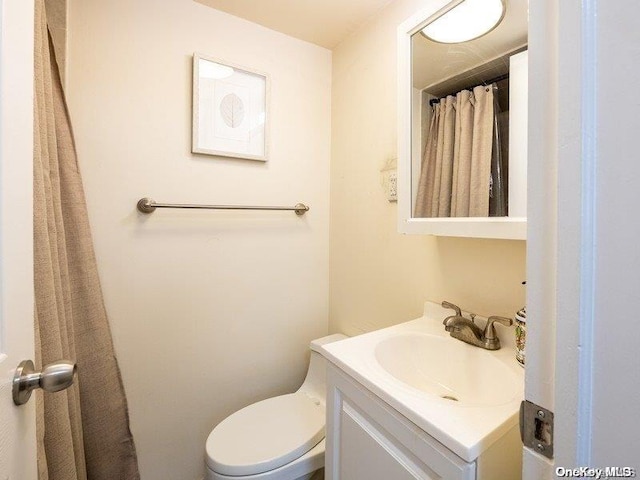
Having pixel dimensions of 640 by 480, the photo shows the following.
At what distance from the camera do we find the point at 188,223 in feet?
4.20

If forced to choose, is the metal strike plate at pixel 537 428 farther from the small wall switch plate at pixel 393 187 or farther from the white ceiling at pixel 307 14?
the white ceiling at pixel 307 14

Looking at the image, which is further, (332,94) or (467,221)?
(332,94)

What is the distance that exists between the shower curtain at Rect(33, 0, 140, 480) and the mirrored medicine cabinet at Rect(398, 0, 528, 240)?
1.04m

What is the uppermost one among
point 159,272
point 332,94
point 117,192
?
point 332,94

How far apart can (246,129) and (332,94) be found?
1.80 feet

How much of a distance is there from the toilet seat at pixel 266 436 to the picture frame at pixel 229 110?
1.11 metres

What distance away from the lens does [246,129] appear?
4.51 ft

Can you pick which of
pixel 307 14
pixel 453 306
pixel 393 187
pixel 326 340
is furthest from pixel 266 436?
pixel 307 14

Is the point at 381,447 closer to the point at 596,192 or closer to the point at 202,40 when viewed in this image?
the point at 596,192

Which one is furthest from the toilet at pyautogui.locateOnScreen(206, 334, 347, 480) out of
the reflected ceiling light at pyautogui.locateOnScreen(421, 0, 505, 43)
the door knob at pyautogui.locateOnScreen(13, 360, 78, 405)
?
the reflected ceiling light at pyautogui.locateOnScreen(421, 0, 505, 43)

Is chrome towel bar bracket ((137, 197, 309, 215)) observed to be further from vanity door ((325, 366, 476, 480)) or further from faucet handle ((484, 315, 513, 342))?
faucet handle ((484, 315, 513, 342))

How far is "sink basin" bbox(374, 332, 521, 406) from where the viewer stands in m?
0.82

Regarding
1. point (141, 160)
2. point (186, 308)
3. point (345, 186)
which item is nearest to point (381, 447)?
point (186, 308)

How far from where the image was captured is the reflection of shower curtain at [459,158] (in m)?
0.86
